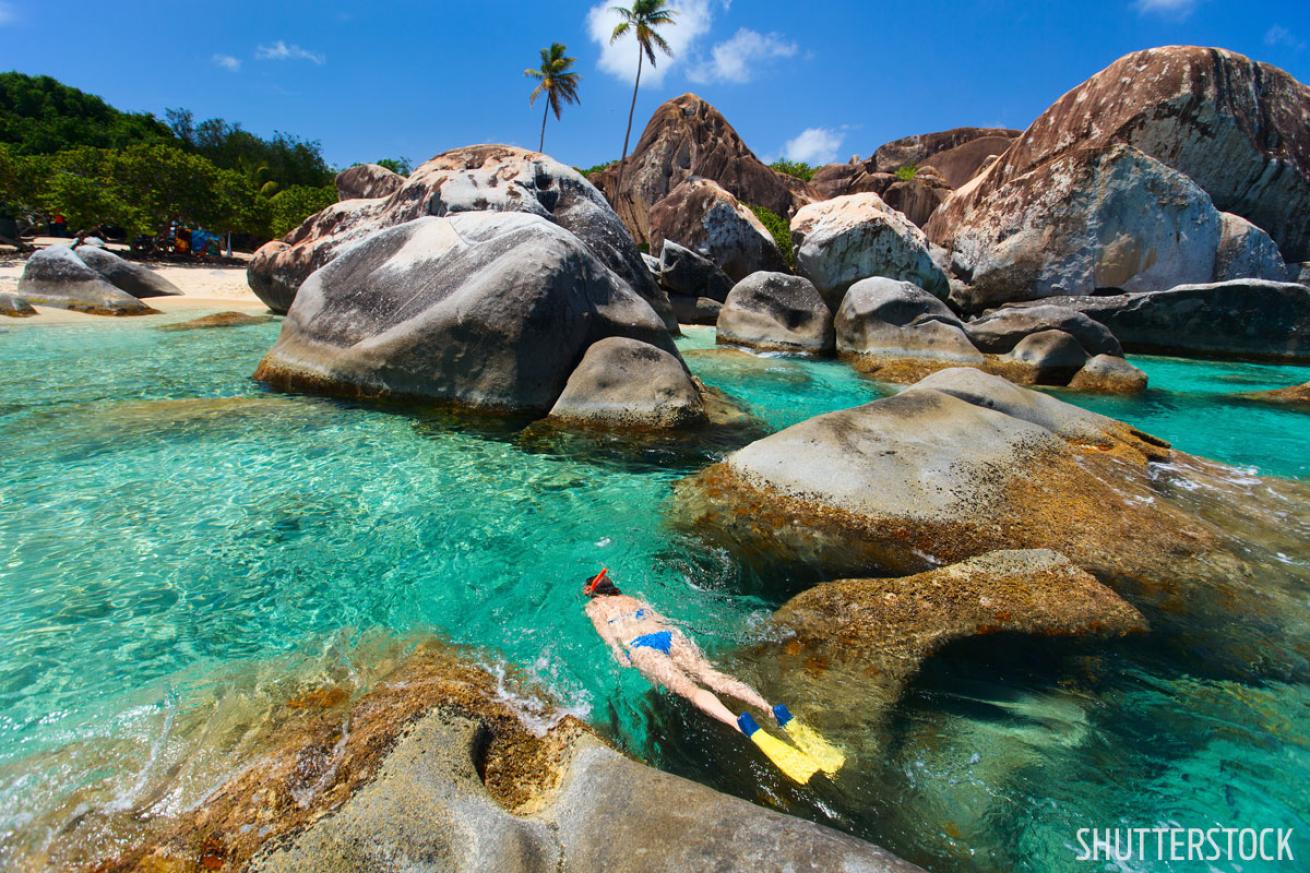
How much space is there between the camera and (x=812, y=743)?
8.29 ft

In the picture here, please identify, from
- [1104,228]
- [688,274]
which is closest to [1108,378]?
[1104,228]

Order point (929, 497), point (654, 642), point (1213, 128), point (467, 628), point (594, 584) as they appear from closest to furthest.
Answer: point (654, 642) → point (467, 628) → point (594, 584) → point (929, 497) → point (1213, 128)

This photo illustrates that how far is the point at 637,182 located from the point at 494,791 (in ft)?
120

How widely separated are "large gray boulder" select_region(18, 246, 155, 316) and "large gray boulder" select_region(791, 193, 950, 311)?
708 inches

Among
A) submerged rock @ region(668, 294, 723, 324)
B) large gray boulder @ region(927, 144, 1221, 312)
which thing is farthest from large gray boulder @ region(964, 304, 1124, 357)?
submerged rock @ region(668, 294, 723, 324)

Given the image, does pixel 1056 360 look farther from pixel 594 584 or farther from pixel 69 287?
pixel 69 287

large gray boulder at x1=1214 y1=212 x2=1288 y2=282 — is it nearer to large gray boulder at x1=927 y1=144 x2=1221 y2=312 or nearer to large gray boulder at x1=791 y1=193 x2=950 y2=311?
large gray boulder at x1=927 y1=144 x2=1221 y2=312

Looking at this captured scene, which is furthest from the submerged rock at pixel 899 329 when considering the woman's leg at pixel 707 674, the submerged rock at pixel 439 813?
the submerged rock at pixel 439 813

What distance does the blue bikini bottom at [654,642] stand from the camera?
309cm

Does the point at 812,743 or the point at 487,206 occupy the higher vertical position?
the point at 487,206

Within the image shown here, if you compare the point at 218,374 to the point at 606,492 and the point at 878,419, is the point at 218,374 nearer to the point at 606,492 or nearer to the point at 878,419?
the point at 606,492

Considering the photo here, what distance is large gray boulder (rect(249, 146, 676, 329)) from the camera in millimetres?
12016

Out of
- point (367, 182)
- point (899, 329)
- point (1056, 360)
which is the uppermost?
point (367, 182)

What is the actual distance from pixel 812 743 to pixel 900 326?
41.0 ft
